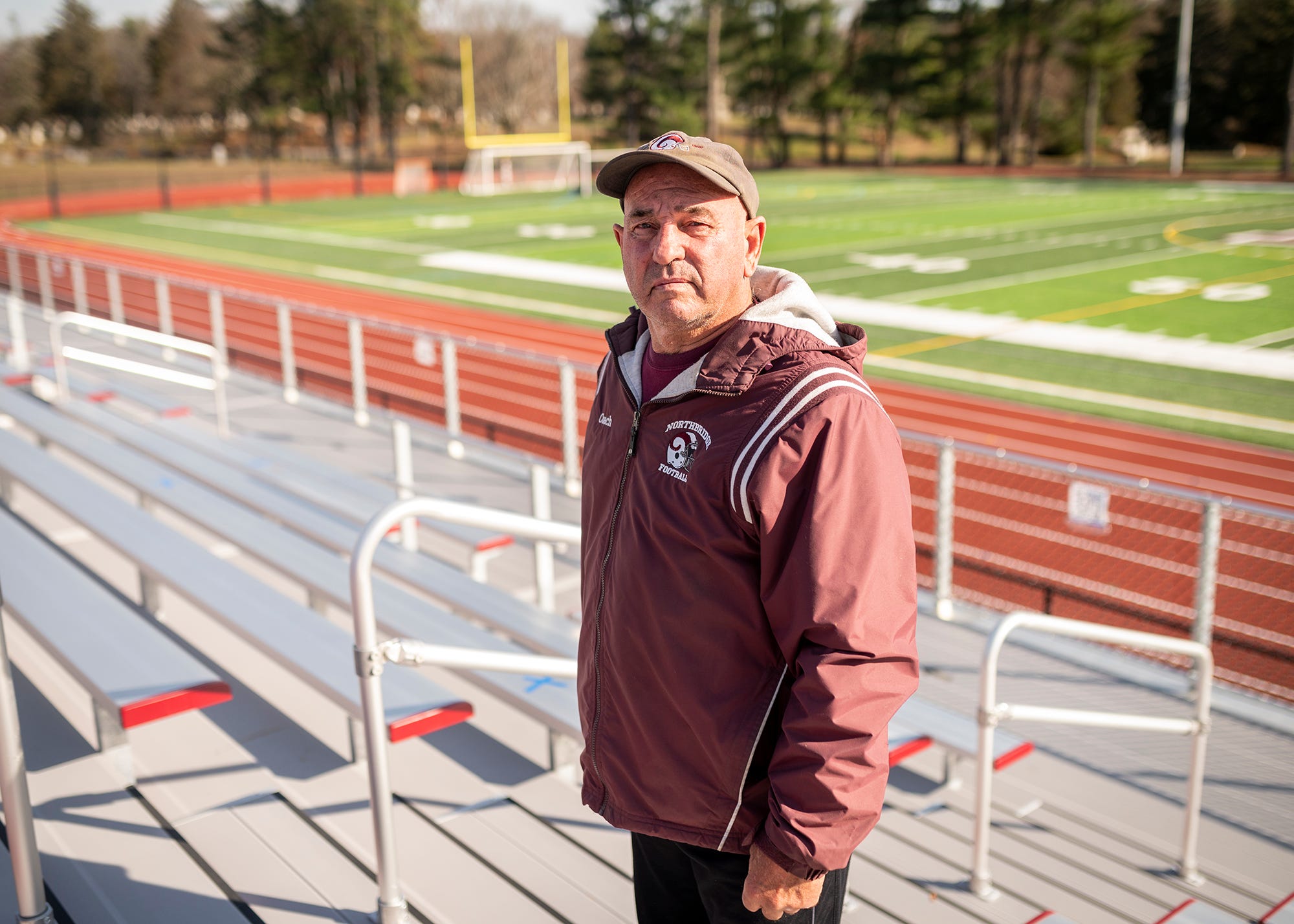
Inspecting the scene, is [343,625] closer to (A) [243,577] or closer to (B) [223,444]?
(A) [243,577]

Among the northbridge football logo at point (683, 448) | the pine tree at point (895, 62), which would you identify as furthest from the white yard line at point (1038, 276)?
the pine tree at point (895, 62)

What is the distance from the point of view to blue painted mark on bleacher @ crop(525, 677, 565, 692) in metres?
3.36

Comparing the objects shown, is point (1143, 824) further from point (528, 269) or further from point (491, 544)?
A: point (528, 269)

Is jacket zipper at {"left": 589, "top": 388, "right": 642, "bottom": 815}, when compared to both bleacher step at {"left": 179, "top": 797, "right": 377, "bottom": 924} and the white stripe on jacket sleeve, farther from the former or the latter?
bleacher step at {"left": 179, "top": 797, "right": 377, "bottom": 924}

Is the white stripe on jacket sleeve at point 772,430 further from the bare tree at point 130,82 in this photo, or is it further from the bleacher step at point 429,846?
the bare tree at point 130,82

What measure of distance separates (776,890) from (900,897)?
165 centimetres

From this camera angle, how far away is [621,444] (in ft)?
6.64

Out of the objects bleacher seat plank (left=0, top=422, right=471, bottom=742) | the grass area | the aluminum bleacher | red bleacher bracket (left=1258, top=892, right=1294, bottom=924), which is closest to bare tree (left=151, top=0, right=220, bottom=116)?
the grass area

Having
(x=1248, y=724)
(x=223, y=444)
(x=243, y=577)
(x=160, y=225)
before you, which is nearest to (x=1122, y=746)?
(x=1248, y=724)

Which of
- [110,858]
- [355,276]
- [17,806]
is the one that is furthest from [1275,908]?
[355,276]

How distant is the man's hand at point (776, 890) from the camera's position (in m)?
1.76

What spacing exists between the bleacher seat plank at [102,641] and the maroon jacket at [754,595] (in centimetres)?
144

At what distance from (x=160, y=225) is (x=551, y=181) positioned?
694 inches

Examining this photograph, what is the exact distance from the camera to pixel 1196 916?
3336 millimetres
